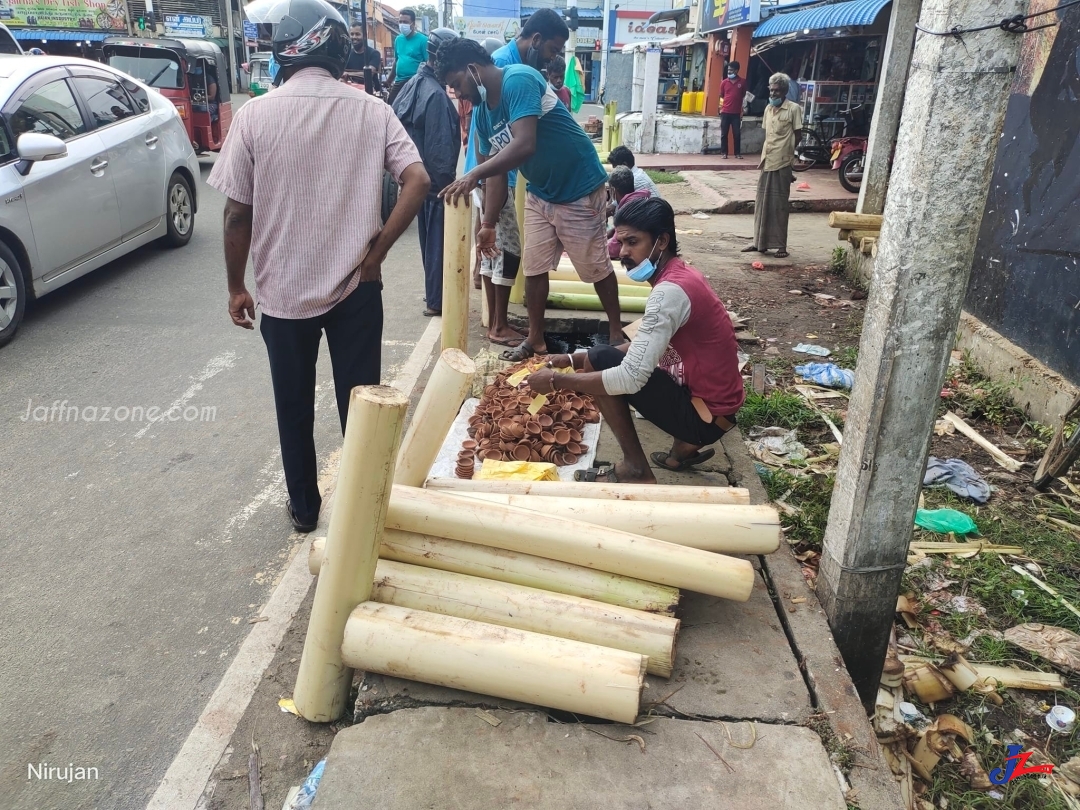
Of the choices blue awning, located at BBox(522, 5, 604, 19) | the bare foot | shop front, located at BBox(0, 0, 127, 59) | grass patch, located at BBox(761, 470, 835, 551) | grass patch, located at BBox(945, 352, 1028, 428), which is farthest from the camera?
blue awning, located at BBox(522, 5, 604, 19)

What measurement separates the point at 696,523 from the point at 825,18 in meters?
13.0

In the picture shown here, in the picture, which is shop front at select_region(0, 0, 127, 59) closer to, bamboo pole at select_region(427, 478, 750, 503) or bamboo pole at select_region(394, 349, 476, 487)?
bamboo pole at select_region(394, 349, 476, 487)

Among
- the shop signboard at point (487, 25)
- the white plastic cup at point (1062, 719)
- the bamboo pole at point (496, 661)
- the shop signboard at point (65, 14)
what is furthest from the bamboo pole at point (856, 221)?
the shop signboard at point (487, 25)

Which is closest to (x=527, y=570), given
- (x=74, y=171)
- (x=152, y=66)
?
(x=74, y=171)

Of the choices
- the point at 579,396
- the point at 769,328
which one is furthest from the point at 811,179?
the point at 579,396

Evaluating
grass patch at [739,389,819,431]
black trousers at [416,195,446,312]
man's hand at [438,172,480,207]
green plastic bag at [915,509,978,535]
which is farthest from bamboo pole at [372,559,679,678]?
black trousers at [416,195,446,312]

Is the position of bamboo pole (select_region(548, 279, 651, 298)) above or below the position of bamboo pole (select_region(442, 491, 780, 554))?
above

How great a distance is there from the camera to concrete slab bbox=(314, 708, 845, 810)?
205cm

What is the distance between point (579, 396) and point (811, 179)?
11.9 m

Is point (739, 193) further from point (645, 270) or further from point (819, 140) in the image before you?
point (645, 270)

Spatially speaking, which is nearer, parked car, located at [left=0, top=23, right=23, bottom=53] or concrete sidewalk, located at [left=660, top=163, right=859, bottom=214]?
parked car, located at [left=0, top=23, right=23, bottom=53]

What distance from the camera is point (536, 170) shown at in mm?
4758

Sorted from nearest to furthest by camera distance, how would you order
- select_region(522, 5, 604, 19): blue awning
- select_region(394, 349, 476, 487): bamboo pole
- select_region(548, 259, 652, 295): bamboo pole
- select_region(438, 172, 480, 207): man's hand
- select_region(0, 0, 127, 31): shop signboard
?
select_region(394, 349, 476, 487): bamboo pole, select_region(438, 172, 480, 207): man's hand, select_region(548, 259, 652, 295): bamboo pole, select_region(0, 0, 127, 31): shop signboard, select_region(522, 5, 604, 19): blue awning

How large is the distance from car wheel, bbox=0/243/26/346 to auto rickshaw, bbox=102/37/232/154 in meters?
8.29
